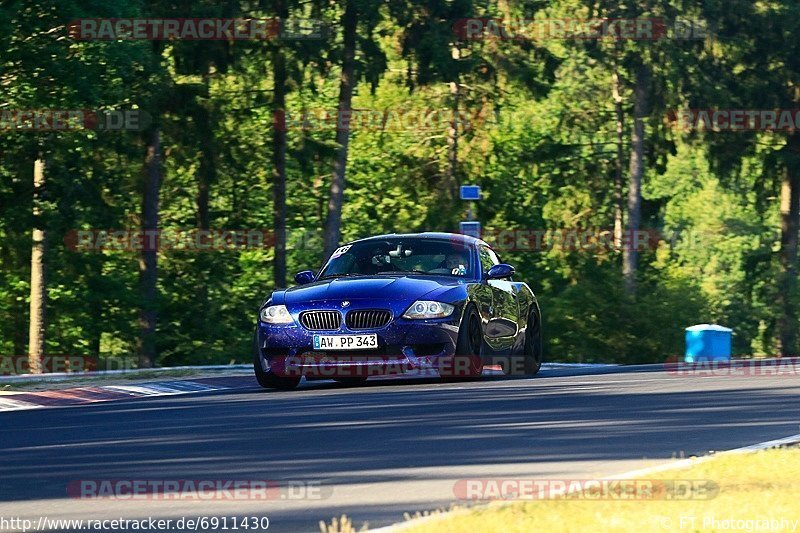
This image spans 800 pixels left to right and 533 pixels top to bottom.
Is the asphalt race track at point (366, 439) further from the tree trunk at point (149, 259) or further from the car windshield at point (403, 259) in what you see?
the tree trunk at point (149, 259)

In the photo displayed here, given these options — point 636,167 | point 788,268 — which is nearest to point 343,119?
point 636,167

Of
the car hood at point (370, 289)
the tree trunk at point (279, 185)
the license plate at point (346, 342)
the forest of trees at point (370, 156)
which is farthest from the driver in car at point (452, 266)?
the tree trunk at point (279, 185)

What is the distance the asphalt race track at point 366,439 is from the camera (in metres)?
9.27

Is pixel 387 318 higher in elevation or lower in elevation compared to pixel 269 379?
higher

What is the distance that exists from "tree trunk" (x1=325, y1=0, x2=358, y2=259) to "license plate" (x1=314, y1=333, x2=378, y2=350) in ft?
88.3

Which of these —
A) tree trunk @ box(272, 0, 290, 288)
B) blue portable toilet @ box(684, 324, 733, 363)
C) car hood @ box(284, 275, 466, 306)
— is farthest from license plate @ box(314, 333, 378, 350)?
tree trunk @ box(272, 0, 290, 288)

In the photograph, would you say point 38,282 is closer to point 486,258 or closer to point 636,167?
point 636,167

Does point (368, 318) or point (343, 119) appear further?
point (343, 119)

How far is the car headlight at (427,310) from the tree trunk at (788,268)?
39357 mm

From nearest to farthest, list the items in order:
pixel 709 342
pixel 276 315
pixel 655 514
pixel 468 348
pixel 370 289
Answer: pixel 655 514
pixel 370 289
pixel 276 315
pixel 468 348
pixel 709 342

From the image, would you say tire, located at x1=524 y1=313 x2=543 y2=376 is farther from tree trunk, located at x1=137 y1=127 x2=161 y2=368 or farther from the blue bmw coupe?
tree trunk, located at x1=137 y1=127 x2=161 y2=368

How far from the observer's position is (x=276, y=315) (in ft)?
59.0

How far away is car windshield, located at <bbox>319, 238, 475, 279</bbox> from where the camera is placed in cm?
1906

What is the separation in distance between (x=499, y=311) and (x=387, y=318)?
227 centimetres
